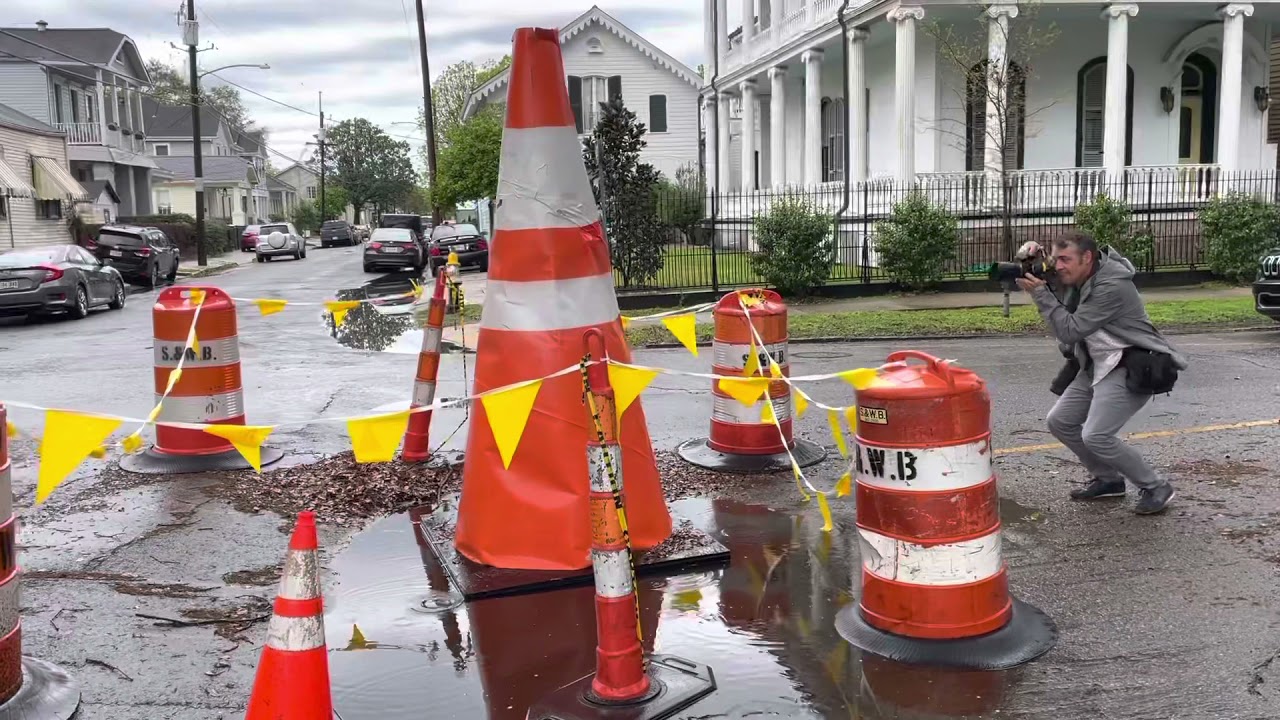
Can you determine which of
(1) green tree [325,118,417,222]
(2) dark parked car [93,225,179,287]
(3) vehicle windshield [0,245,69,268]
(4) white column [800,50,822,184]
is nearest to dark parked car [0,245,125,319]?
(3) vehicle windshield [0,245,69,268]

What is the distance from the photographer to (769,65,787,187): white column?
95.0ft

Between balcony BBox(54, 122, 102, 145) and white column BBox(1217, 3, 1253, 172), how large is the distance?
4252cm

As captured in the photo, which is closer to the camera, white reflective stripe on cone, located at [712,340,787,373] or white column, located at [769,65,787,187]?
white reflective stripe on cone, located at [712,340,787,373]

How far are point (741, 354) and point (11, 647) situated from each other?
15.6 feet

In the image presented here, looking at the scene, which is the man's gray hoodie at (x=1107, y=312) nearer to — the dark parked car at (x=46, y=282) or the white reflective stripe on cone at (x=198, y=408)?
the white reflective stripe on cone at (x=198, y=408)

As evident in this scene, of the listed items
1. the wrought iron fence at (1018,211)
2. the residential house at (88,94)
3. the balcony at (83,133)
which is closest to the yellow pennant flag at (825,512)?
the wrought iron fence at (1018,211)

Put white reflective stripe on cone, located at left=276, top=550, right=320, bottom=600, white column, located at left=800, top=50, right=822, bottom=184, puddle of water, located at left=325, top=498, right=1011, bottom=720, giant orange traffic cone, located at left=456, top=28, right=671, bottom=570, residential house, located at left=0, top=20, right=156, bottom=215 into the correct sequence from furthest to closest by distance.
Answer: residential house, located at left=0, top=20, right=156, bottom=215 → white column, located at left=800, top=50, right=822, bottom=184 → giant orange traffic cone, located at left=456, top=28, right=671, bottom=570 → puddle of water, located at left=325, top=498, right=1011, bottom=720 → white reflective stripe on cone, located at left=276, top=550, right=320, bottom=600

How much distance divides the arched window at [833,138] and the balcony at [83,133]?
33.0 m

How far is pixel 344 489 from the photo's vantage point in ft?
→ 22.3

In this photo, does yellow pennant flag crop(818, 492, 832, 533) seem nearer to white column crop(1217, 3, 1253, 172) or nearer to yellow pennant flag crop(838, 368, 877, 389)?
yellow pennant flag crop(838, 368, 877, 389)

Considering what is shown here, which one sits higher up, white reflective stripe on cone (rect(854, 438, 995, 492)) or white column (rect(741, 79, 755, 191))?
white column (rect(741, 79, 755, 191))

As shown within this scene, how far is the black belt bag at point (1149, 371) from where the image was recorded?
564cm

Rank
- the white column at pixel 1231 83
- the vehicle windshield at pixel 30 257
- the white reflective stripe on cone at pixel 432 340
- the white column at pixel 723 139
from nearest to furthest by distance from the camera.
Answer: the white reflective stripe on cone at pixel 432 340
the vehicle windshield at pixel 30 257
the white column at pixel 1231 83
the white column at pixel 723 139

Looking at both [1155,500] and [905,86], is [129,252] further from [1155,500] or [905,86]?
[1155,500]
